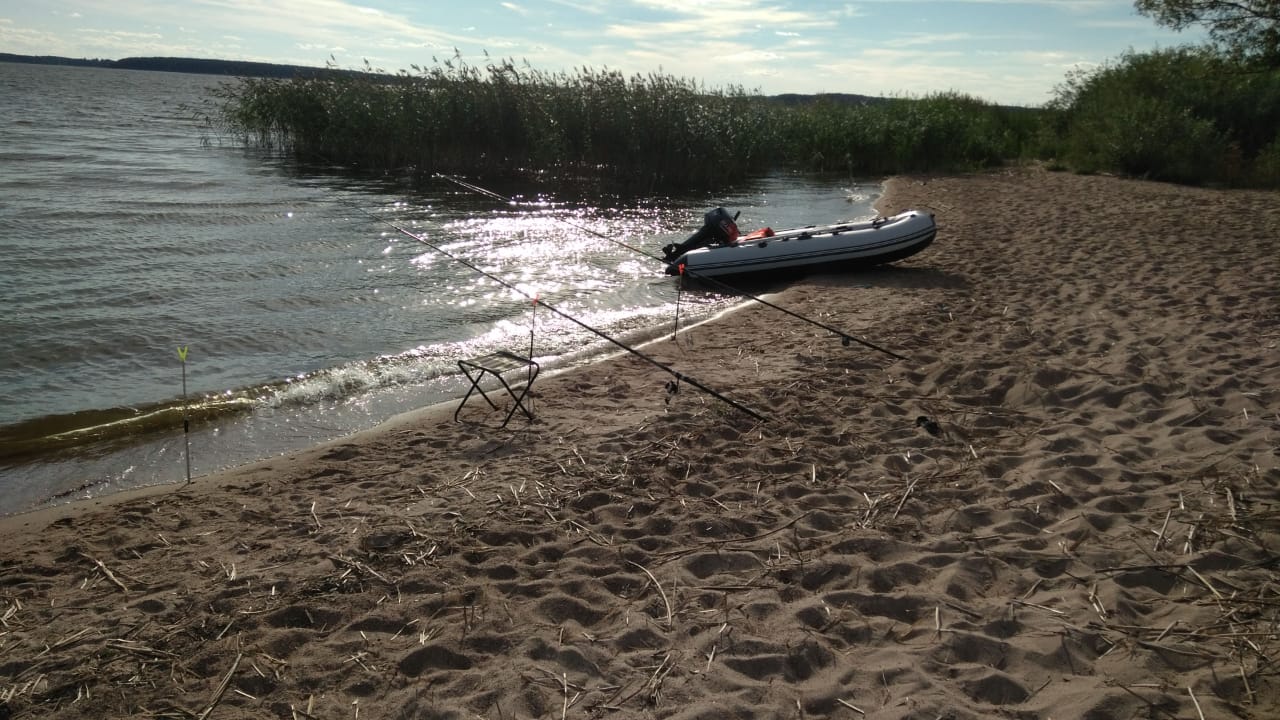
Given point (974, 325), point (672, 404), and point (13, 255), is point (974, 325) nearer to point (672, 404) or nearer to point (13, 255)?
point (672, 404)

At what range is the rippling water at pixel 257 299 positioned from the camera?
6.00 metres

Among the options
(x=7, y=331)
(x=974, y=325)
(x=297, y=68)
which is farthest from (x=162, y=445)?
(x=297, y=68)

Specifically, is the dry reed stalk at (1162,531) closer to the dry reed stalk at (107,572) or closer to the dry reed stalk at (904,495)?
the dry reed stalk at (904,495)

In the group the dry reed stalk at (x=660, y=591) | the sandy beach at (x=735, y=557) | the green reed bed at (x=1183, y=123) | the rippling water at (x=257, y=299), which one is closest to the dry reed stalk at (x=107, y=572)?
the sandy beach at (x=735, y=557)

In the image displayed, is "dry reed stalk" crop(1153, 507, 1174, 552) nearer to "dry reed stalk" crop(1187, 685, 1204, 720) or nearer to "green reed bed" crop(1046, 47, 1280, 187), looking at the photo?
"dry reed stalk" crop(1187, 685, 1204, 720)

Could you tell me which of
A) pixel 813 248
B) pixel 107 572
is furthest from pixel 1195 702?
pixel 813 248

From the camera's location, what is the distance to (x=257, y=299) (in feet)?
30.6

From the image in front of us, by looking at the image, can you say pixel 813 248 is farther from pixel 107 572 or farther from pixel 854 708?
pixel 107 572

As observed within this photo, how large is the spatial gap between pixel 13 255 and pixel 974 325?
460 inches

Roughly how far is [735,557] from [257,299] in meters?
7.65

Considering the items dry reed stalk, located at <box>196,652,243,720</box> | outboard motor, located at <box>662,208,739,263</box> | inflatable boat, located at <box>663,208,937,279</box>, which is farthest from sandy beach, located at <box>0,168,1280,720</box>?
outboard motor, located at <box>662,208,739,263</box>

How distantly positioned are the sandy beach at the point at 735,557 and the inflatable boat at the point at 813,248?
12.8 feet

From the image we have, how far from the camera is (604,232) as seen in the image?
14867 mm

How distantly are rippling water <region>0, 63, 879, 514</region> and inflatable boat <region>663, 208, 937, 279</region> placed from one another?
65 centimetres
